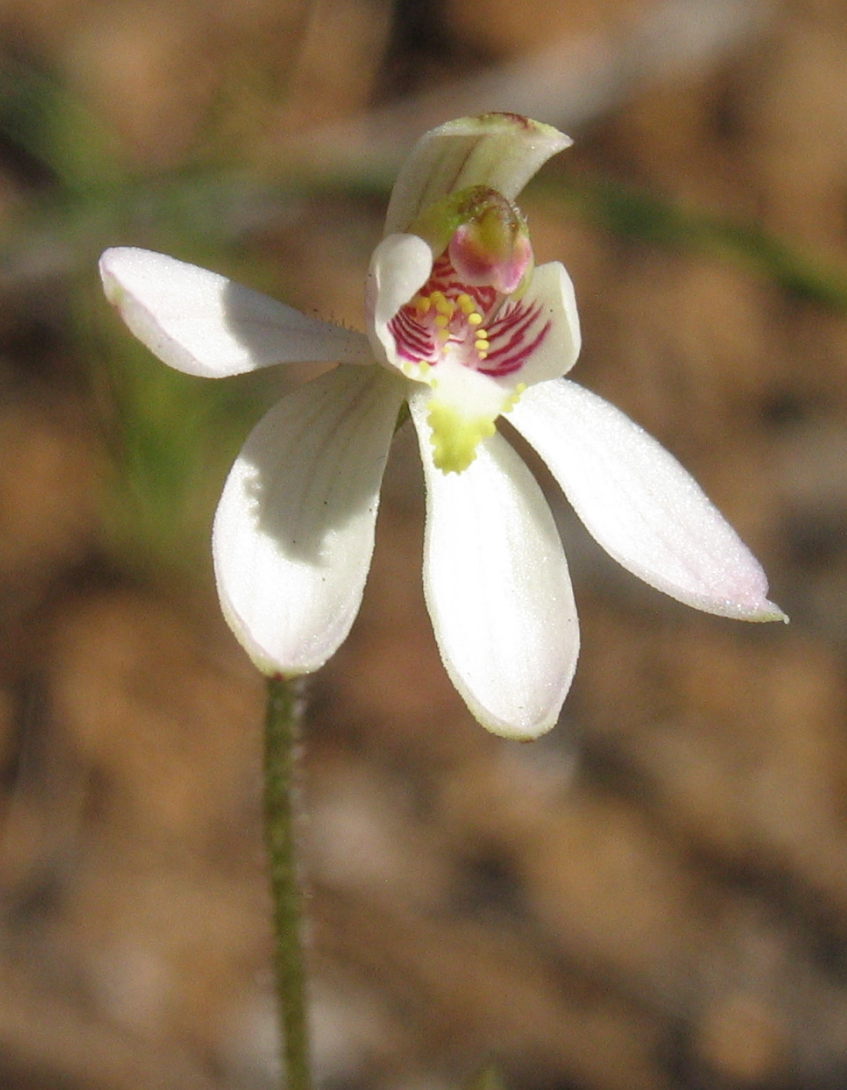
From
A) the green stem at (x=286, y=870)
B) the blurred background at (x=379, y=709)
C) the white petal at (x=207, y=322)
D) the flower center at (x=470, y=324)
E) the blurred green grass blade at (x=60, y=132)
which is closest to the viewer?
the white petal at (x=207, y=322)

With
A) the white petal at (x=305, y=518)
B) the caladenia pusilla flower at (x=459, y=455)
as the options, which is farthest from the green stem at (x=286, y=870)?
the caladenia pusilla flower at (x=459, y=455)

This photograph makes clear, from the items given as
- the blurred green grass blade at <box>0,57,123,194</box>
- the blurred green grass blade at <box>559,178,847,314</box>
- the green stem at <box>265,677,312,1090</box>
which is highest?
the blurred green grass blade at <box>0,57,123,194</box>

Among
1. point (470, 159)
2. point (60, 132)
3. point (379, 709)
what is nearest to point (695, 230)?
point (470, 159)

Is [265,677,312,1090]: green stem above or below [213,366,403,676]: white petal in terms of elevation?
below

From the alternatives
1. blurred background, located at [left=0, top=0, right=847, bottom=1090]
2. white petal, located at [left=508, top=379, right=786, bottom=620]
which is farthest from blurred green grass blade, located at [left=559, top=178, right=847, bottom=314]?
white petal, located at [left=508, top=379, right=786, bottom=620]

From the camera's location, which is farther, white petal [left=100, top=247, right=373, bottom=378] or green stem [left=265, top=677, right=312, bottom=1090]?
green stem [left=265, top=677, right=312, bottom=1090]

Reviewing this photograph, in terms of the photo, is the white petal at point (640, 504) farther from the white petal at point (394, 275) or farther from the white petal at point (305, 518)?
the white petal at point (394, 275)

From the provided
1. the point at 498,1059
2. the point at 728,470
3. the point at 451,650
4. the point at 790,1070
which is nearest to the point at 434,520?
the point at 451,650

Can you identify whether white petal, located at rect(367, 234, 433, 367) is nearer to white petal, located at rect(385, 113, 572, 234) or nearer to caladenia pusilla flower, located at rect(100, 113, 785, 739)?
caladenia pusilla flower, located at rect(100, 113, 785, 739)
